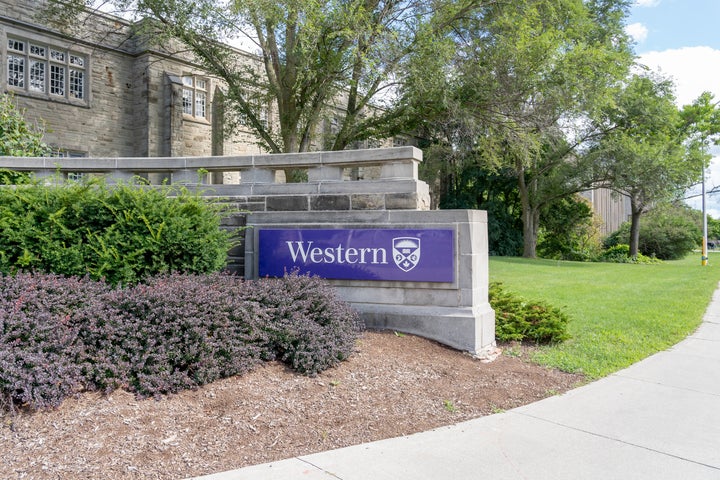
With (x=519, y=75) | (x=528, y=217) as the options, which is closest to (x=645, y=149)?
(x=528, y=217)

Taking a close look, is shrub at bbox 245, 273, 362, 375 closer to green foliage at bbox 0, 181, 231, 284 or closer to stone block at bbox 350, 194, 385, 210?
green foliage at bbox 0, 181, 231, 284

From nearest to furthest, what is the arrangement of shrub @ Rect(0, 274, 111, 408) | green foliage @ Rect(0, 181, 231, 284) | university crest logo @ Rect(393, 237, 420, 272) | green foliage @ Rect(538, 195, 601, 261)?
shrub @ Rect(0, 274, 111, 408), green foliage @ Rect(0, 181, 231, 284), university crest logo @ Rect(393, 237, 420, 272), green foliage @ Rect(538, 195, 601, 261)

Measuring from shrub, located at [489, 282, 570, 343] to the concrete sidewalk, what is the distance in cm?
157

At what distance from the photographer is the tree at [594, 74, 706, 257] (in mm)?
23750

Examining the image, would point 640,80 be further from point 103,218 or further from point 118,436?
point 118,436

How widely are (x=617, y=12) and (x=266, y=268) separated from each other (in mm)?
23929

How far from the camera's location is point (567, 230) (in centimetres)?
3269

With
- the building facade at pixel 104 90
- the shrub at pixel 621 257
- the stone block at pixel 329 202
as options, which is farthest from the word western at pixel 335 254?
the shrub at pixel 621 257

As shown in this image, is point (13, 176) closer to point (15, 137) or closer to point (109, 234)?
point (15, 137)

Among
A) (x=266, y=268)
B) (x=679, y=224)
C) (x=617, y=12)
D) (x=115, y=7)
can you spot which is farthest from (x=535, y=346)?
(x=679, y=224)

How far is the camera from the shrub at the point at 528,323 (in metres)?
6.78

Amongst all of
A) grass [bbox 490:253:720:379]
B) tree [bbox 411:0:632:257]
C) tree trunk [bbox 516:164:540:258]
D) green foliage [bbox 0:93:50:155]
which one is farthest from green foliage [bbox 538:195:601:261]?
green foliage [bbox 0:93:50:155]

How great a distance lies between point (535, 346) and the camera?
6758mm

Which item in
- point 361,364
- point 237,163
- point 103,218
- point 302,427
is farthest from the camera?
point 237,163
